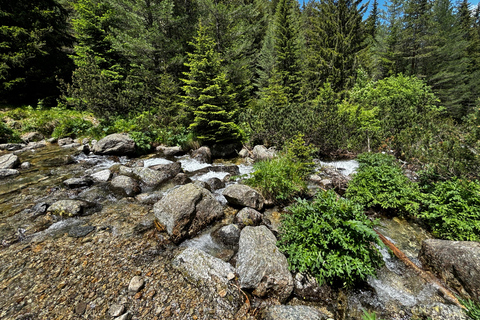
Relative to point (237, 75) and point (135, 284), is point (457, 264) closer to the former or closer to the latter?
point (135, 284)

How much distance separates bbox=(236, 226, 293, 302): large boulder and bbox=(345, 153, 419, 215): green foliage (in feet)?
10.5

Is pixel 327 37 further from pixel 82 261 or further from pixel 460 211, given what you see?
pixel 82 261

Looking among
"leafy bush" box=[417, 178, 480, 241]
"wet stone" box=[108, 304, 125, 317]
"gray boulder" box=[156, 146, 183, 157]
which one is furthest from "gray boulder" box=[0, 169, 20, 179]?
"leafy bush" box=[417, 178, 480, 241]

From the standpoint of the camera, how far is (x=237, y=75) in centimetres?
1602

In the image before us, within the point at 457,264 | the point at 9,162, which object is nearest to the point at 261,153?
the point at 457,264

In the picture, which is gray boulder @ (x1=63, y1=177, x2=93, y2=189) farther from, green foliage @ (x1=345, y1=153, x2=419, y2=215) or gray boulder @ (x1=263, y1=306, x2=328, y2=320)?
green foliage @ (x1=345, y1=153, x2=419, y2=215)

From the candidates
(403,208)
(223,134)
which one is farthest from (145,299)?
(223,134)

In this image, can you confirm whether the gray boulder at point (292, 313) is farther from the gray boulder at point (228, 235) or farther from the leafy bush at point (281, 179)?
the leafy bush at point (281, 179)

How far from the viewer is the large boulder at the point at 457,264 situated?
10.0 ft

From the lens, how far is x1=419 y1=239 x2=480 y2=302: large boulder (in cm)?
306

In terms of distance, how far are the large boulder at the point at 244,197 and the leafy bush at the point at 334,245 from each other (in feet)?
6.51

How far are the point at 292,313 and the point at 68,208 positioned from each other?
20.8 ft

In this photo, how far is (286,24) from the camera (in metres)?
18.5

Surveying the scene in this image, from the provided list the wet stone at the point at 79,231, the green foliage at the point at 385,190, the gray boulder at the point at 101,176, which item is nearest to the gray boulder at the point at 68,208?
the wet stone at the point at 79,231
